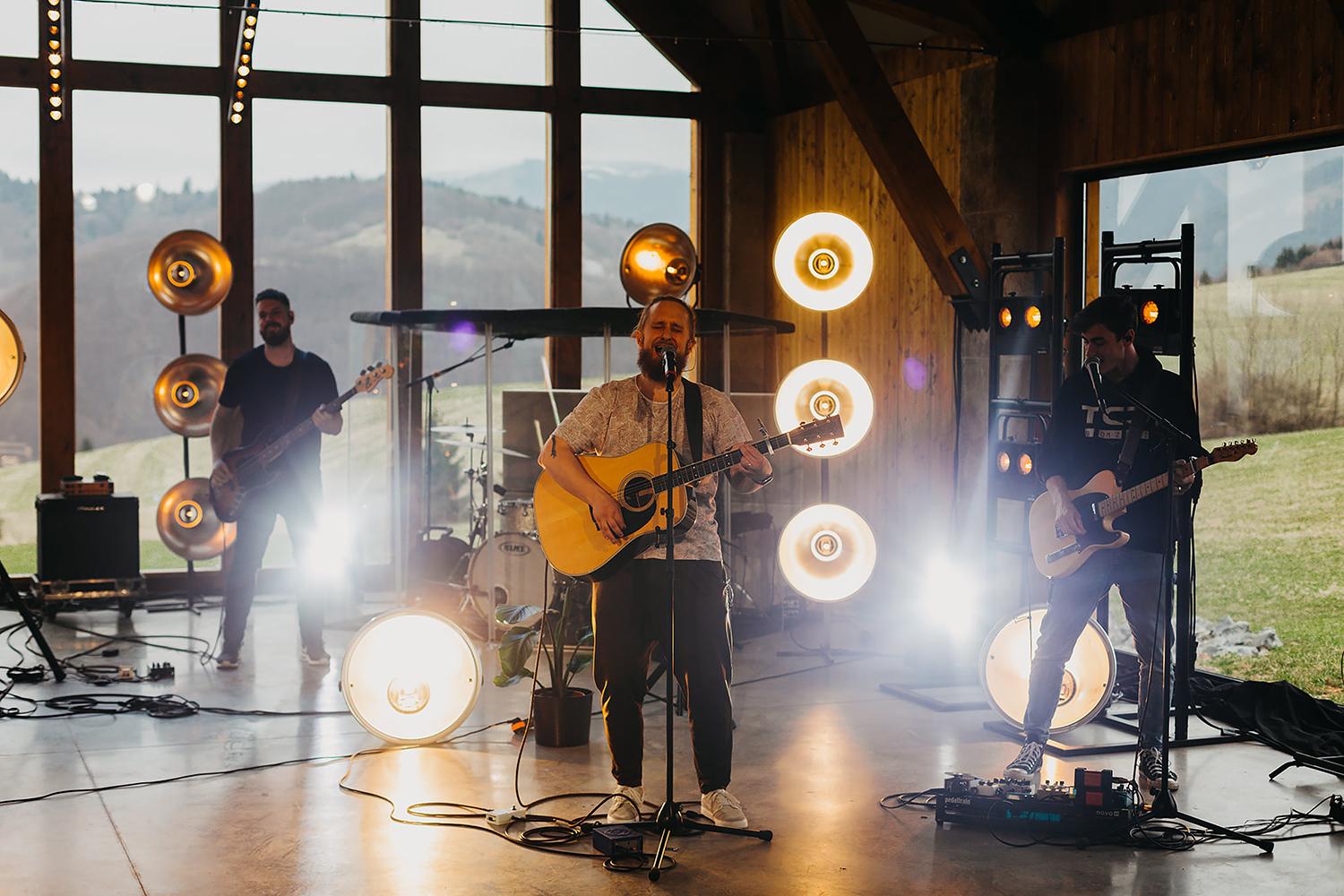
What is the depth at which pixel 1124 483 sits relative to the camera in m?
5.10

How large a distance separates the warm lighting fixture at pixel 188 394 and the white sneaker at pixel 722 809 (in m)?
5.52

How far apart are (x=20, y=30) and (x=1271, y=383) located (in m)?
8.25

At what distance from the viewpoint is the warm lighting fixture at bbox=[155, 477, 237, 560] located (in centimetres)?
902

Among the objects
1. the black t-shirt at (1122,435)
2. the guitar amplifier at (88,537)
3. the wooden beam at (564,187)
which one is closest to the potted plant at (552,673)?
the black t-shirt at (1122,435)

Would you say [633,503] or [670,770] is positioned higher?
[633,503]

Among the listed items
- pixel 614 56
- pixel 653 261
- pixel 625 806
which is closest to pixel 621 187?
pixel 614 56

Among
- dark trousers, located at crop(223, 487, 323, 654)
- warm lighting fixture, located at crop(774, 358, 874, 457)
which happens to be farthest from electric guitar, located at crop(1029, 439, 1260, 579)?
dark trousers, located at crop(223, 487, 323, 654)

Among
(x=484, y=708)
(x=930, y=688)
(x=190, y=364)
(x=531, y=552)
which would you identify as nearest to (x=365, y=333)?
(x=190, y=364)

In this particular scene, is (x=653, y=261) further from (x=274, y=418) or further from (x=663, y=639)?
(x=663, y=639)

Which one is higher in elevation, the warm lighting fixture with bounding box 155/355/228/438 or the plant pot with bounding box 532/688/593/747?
the warm lighting fixture with bounding box 155/355/228/438

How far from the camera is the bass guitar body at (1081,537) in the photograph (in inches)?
200

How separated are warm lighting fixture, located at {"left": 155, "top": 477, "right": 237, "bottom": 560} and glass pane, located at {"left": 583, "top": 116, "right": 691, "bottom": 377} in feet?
9.78

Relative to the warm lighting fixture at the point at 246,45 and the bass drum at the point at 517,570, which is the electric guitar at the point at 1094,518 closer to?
the bass drum at the point at 517,570

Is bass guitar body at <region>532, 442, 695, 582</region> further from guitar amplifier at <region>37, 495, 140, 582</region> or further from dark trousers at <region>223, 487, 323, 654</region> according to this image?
guitar amplifier at <region>37, 495, 140, 582</region>
